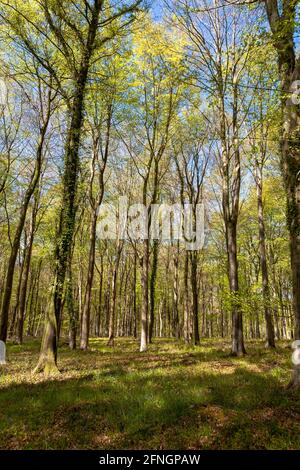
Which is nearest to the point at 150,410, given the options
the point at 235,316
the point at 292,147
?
the point at 292,147

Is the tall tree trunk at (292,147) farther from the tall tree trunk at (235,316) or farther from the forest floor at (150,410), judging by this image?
the tall tree trunk at (235,316)

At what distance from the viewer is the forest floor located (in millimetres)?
4707

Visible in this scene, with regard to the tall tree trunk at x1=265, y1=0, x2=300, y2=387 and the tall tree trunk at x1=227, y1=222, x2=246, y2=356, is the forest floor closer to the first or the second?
the tall tree trunk at x1=265, y1=0, x2=300, y2=387

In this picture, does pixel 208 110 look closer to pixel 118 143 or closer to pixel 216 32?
pixel 216 32

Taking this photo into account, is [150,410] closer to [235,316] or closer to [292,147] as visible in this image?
[292,147]

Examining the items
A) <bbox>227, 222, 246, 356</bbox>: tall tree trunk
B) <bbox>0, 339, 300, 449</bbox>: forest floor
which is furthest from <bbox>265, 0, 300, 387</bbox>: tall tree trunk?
<bbox>227, 222, 246, 356</bbox>: tall tree trunk

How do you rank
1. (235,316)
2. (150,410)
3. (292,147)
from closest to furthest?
(150,410) < (292,147) < (235,316)

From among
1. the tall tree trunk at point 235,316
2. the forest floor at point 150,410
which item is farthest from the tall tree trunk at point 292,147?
the tall tree trunk at point 235,316

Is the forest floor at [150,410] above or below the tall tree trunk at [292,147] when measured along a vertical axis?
below

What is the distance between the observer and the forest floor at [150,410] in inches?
185

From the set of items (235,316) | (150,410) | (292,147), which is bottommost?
(150,410)

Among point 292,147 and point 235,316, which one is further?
point 235,316

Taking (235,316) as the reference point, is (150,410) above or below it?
below

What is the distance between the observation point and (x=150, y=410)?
5.94 m
